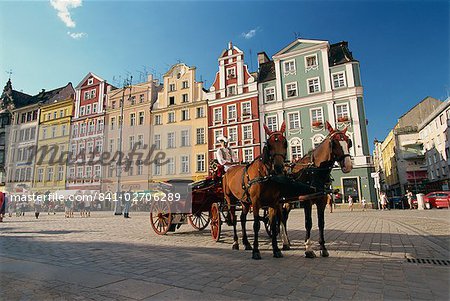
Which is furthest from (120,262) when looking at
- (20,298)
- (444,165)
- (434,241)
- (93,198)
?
(444,165)

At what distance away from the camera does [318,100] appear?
32.1 meters

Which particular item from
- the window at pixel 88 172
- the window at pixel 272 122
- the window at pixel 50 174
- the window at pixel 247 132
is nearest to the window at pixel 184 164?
the window at pixel 247 132

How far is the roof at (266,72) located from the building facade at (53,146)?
112ft

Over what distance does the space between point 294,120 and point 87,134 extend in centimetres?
3384

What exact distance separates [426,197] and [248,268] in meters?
30.2

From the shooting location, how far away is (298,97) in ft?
109

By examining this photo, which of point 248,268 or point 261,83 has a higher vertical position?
point 261,83

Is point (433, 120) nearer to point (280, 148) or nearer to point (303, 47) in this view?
point (303, 47)

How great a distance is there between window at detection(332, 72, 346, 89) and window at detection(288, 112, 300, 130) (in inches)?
212

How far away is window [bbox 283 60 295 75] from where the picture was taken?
34.5 meters

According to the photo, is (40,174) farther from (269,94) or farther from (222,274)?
(222,274)

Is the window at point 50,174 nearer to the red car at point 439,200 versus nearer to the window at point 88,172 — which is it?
the window at point 88,172

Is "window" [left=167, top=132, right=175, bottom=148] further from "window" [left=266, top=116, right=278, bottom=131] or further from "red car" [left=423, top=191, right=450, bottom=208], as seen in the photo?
"red car" [left=423, top=191, right=450, bottom=208]

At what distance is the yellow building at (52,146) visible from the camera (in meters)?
45.8
